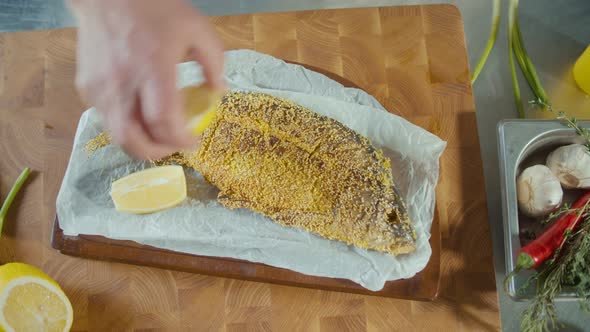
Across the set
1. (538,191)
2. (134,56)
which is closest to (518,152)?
(538,191)

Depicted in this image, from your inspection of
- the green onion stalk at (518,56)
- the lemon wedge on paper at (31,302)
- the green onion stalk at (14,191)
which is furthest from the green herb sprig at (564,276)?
the green onion stalk at (14,191)

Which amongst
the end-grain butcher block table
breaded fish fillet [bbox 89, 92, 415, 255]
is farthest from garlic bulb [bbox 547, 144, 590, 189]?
breaded fish fillet [bbox 89, 92, 415, 255]

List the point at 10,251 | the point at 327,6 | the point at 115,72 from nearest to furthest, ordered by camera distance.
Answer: the point at 115,72, the point at 10,251, the point at 327,6

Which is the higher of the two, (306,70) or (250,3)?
(250,3)

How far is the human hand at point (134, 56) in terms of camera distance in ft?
1.62

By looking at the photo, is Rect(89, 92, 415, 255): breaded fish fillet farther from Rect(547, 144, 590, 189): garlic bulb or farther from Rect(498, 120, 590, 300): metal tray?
Rect(547, 144, 590, 189): garlic bulb

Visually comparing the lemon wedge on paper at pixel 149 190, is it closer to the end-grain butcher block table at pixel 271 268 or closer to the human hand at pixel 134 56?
the end-grain butcher block table at pixel 271 268

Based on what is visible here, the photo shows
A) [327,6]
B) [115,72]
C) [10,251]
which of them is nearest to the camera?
[115,72]

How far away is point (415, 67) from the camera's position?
1367 mm

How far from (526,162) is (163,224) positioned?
3.13ft

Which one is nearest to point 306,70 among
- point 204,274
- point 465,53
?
point 465,53

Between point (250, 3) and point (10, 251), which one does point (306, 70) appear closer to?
point (250, 3)

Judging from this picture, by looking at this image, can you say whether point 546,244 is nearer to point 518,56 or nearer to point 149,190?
point 518,56

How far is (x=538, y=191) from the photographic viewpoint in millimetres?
1205
